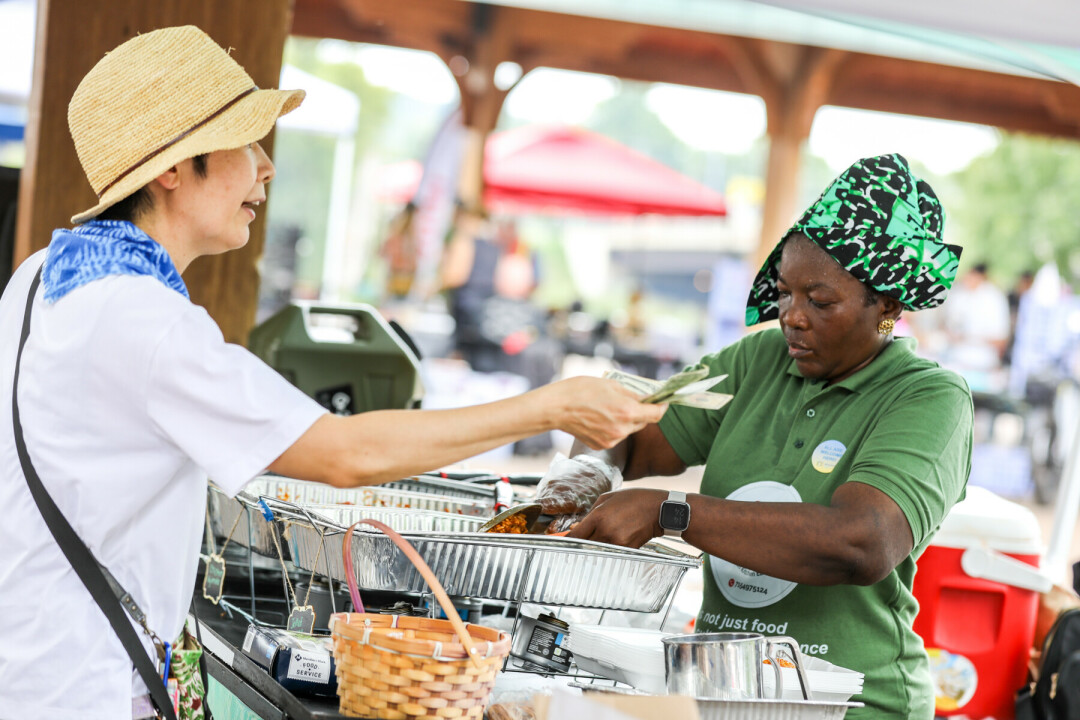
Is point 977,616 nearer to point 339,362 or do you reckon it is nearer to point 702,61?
point 339,362

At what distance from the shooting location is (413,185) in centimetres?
1329

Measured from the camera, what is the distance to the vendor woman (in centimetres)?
173

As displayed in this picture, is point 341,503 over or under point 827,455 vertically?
under

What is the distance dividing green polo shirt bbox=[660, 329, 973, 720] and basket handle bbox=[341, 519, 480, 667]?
604 mm

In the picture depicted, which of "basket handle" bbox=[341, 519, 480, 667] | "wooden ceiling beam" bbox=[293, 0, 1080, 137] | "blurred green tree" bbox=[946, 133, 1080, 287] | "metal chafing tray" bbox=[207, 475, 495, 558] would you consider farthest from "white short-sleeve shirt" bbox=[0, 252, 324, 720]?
"blurred green tree" bbox=[946, 133, 1080, 287]

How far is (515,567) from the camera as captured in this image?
63.7 inches

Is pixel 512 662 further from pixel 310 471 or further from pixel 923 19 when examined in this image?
pixel 923 19

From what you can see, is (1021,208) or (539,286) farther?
(1021,208)

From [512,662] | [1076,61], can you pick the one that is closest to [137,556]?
[512,662]

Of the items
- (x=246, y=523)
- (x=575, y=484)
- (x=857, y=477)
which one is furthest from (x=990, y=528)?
(x=246, y=523)

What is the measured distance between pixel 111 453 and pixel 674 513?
0.82 meters

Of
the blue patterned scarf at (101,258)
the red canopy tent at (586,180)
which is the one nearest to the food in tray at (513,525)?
the blue patterned scarf at (101,258)

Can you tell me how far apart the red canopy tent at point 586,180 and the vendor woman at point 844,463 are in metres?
8.71

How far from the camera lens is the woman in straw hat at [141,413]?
126cm
